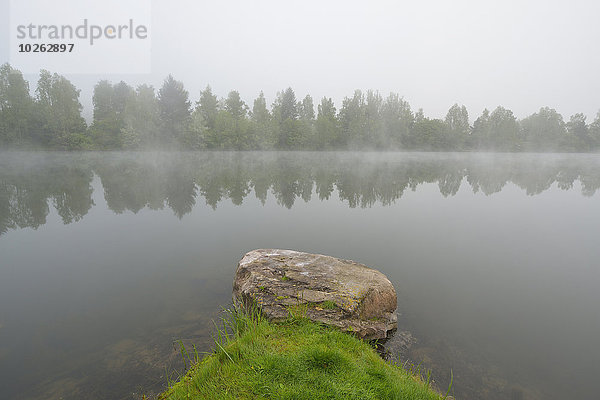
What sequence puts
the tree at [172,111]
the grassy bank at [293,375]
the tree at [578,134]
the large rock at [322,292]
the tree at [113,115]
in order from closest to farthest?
the grassy bank at [293,375], the large rock at [322,292], the tree at [113,115], the tree at [172,111], the tree at [578,134]

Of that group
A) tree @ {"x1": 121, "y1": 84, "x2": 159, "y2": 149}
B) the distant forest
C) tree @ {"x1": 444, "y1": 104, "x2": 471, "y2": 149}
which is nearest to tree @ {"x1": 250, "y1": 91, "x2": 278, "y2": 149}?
the distant forest

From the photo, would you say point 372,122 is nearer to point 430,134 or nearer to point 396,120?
point 396,120

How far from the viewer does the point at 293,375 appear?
369 centimetres

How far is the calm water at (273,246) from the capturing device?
507 cm

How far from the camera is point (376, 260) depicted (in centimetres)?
1001

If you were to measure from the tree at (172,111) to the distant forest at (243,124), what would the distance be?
9.4 inches

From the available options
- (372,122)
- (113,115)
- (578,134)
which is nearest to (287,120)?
(372,122)

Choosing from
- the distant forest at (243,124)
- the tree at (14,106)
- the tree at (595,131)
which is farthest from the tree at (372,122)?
the tree at (14,106)

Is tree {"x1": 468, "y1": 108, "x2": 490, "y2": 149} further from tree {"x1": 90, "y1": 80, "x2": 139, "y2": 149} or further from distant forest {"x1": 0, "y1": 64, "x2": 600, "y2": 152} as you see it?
tree {"x1": 90, "y1": 80, "x2": 139, "y2": 149}

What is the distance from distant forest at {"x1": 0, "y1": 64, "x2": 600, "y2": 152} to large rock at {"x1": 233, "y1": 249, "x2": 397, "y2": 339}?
69663 mm

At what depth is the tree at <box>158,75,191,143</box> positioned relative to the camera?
223 ft

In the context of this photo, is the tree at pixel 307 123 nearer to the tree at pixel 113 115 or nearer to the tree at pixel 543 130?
the tree at pixel 113 115

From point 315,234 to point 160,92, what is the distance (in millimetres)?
72999

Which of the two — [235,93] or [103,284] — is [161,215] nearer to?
[103,284]
